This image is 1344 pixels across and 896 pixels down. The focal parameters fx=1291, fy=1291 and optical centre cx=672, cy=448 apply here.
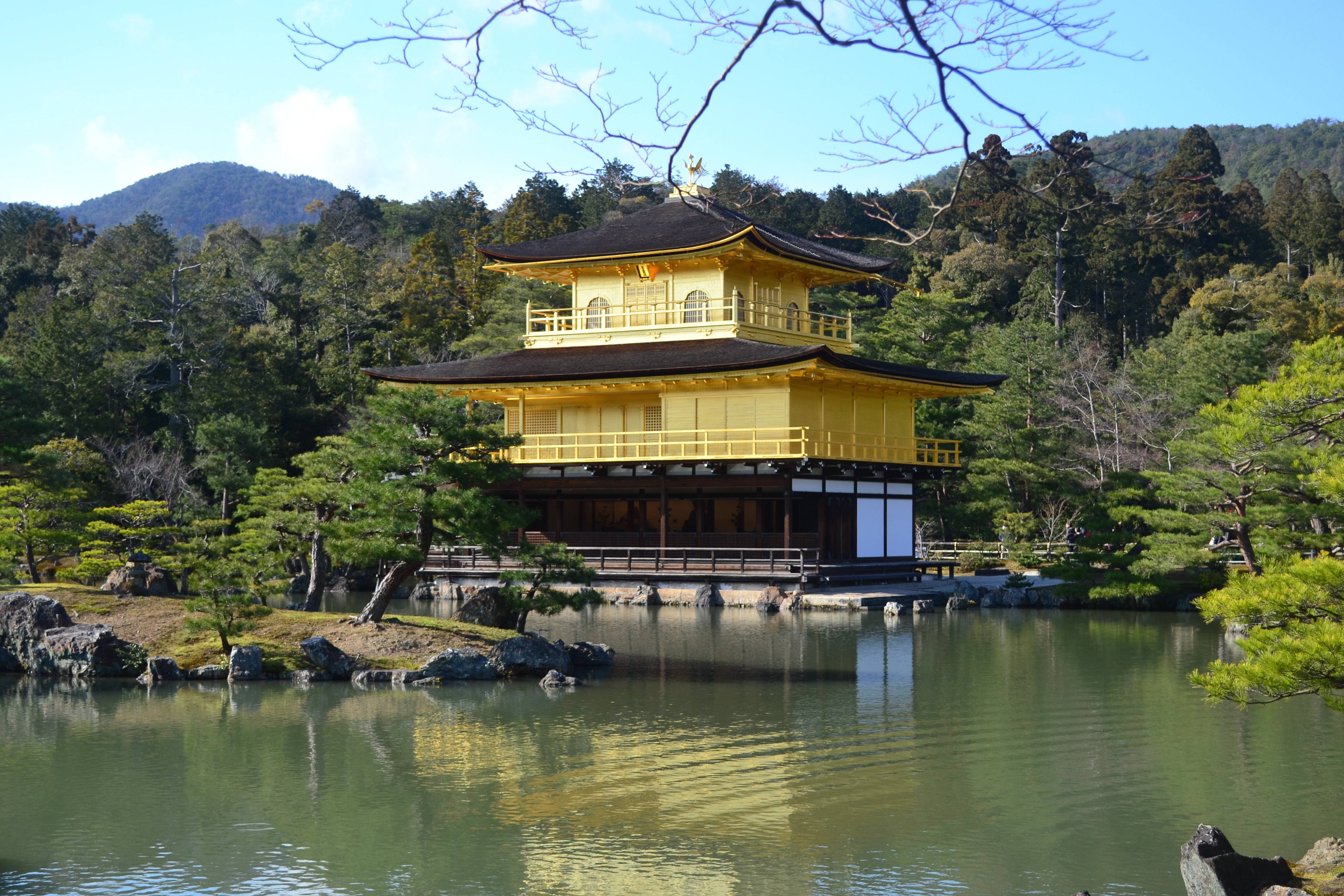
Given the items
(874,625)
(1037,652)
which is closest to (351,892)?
(1037,652)

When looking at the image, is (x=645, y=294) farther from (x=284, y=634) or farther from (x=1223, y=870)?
(x=1223, y=870)

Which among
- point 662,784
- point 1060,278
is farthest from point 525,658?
point 1060,278

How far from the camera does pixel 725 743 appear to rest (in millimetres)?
13008

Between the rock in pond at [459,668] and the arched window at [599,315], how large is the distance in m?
19.5

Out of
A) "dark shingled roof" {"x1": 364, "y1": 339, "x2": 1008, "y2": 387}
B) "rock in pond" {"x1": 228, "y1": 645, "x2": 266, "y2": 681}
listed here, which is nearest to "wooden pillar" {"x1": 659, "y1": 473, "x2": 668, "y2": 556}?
"dark shingled roof" {"x1": 364, "y1": 339, "x2": 1008, "y2": 387}

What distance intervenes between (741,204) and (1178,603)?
24.9 meters

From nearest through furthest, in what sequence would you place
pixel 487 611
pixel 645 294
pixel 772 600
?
pixel 487 611 < pixel 772 600 < pixel 645 294

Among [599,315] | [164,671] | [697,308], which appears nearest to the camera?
[164,671]

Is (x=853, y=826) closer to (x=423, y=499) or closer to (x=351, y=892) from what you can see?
(x=351, y=892)

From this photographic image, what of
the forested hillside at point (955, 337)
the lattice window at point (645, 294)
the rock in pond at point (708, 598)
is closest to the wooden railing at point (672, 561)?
the rock in pond at point (708, 598)

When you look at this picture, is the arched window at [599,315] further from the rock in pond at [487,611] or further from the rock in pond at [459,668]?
the rock in pond at [459,668]

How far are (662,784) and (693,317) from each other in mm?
24455

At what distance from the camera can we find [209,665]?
17.2m

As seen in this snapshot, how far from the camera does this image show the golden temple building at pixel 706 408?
3122cm
